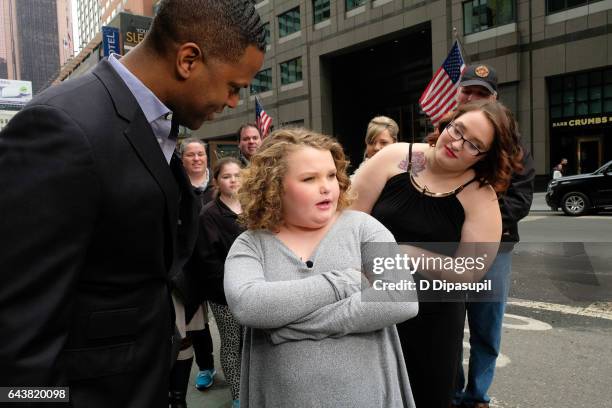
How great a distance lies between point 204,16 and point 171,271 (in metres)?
0.70

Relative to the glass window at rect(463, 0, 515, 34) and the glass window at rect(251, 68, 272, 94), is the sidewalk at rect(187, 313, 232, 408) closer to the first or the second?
the glass window at rect(463, 0, 515, 34)

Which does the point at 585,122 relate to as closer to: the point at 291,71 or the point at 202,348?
the point at 291,71

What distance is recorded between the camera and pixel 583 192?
513 inches

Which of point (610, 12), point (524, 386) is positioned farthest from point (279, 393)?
point (610, 12)

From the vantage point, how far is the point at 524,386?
3.34m

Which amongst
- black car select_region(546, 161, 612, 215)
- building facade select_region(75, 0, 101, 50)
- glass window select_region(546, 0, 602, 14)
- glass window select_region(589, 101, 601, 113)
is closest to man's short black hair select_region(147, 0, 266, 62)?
black car select_region(546, 161, 612, 215)

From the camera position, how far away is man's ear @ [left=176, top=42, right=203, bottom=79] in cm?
122

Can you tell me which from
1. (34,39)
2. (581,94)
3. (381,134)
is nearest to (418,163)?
(381,134)

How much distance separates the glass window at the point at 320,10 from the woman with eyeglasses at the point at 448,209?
1147 inches

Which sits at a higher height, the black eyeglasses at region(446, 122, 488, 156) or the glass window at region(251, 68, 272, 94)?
the glass window at region(251, 68, 272, 94)

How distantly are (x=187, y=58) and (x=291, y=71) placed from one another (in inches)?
1246

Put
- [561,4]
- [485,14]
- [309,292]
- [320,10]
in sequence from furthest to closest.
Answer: [320,10], [485,14], [561,4], [309,292]

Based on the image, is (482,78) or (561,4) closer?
(482,78)

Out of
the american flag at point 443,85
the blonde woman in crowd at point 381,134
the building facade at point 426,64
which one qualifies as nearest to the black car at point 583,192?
the american flag at point 443,85
